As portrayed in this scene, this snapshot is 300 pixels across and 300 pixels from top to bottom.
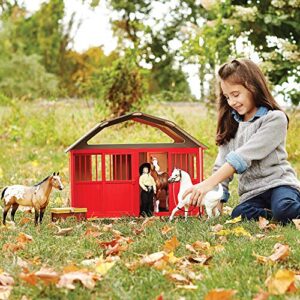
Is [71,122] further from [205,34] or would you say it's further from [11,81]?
[11,81]

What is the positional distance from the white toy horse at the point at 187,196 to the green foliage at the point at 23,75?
2323cm

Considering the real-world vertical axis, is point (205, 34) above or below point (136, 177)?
above

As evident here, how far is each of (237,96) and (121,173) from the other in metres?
0.84

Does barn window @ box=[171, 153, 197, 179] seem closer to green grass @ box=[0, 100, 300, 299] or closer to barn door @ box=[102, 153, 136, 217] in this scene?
barn door @ box=[102, 153, 136, 217]

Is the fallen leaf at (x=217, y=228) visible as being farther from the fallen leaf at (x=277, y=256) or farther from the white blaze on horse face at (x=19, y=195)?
the white blaze on horse face at (x=19, y=195)

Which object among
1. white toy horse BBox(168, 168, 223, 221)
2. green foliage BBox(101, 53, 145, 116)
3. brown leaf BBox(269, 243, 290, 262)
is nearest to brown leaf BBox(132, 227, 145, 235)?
white toy horse BBox(168, 168, 223, 221)

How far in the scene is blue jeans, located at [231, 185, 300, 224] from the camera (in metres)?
4.12

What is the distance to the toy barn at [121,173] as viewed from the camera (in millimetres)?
4430

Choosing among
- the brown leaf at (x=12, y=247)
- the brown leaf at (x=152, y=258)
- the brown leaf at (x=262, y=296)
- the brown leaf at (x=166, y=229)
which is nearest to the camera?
the brown leaf at (x=262, y=296)

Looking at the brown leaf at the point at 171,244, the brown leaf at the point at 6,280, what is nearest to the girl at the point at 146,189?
the brown leaf at the point at 171,244

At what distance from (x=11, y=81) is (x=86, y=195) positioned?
23.8 meters

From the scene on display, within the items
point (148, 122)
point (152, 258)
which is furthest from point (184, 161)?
point (152, 258)

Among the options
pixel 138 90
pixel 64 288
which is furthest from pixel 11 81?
pixel 64 288

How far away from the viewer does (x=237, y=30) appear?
9.46 metres
